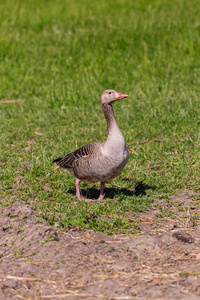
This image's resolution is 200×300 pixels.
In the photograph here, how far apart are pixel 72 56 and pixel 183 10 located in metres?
5.25

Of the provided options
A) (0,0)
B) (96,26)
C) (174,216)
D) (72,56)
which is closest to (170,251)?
(174,216)

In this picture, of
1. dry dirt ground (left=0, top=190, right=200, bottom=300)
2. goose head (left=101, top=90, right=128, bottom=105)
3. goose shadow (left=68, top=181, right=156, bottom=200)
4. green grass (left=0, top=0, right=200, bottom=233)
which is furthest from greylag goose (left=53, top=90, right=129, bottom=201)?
dry dirt ground (left=0, top=190, right=200, bottom=300)

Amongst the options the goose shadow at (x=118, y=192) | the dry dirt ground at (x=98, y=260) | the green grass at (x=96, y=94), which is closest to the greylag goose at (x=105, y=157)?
the goose shadow at (x=118, y=192)

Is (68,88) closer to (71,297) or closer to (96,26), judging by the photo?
(96,26)

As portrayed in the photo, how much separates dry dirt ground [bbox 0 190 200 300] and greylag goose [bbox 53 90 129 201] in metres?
0.75

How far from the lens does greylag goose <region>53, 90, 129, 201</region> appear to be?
585 cm

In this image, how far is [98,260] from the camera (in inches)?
187

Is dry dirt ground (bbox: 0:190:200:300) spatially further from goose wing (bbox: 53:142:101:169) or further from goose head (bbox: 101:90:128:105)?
goose head (bbox: 101:90:128:105)

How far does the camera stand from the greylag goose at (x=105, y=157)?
230 inches

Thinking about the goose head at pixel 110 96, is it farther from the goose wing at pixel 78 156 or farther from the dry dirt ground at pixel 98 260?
the dry dirt ground at pixel 98 260

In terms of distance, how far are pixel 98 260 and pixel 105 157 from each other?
152 centimetres

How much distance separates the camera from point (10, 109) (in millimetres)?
10656

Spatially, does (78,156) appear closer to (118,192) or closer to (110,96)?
(118,192)

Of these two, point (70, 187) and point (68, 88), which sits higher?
point (68, 88)
